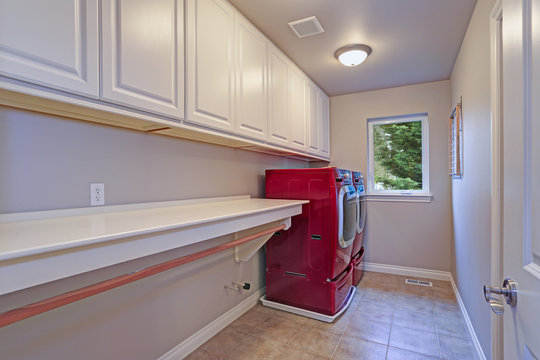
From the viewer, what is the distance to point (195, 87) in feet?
4.91

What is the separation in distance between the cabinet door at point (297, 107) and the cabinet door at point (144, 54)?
4.49 feet

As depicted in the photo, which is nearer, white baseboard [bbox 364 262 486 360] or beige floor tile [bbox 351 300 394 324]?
beige floor tile [bbox 351 300 394 324]

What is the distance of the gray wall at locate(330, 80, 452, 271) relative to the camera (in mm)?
3182

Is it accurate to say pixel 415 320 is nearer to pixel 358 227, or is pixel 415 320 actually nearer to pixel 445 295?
pixel 445 295

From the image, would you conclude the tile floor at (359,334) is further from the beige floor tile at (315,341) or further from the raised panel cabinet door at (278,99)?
the raised panel cabinet door at (278,99)

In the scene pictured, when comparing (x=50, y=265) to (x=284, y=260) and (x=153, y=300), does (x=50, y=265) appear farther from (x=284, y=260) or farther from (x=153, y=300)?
(x=284, y=260)

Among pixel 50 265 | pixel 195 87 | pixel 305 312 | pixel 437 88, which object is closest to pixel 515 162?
pixel 50 265

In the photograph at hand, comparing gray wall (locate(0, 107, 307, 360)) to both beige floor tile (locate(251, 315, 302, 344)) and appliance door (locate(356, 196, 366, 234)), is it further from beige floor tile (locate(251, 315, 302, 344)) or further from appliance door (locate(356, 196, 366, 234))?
appliance door (locate(356, 196, 366, 234))

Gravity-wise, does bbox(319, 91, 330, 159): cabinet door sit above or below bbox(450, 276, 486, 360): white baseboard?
above

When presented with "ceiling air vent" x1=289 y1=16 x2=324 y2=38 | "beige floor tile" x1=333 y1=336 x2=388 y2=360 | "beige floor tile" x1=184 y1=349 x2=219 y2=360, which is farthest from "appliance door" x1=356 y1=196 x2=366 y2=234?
"beige floor tile" x1=184 y1=349 x2=219 y2=360

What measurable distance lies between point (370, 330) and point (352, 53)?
2312mm

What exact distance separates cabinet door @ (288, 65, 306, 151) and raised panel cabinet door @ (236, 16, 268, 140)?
0.50 meters

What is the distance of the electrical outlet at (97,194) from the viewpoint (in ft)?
4.18

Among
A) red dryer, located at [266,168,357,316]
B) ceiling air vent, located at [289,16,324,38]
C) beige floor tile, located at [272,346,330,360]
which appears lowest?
beige floor tile, located at [272,346,330,360]
